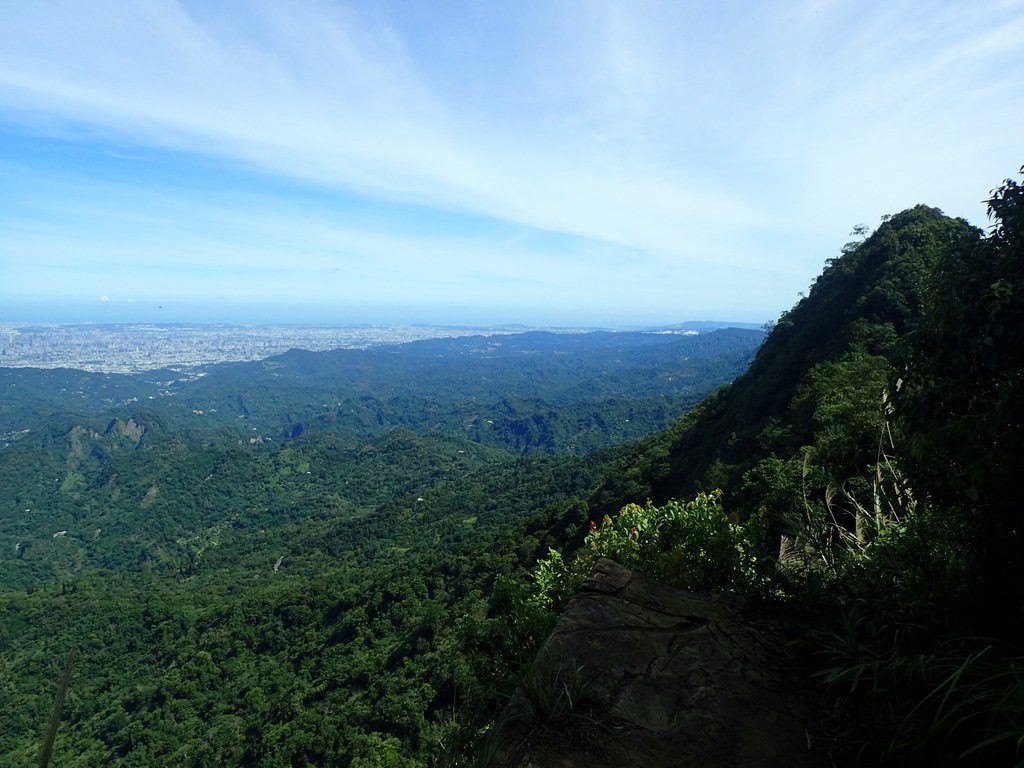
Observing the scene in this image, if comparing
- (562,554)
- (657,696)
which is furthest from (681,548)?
(562,554)

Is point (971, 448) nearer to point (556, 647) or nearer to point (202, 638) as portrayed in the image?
point (556, 647)

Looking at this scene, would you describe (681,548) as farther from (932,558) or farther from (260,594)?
(260,594)

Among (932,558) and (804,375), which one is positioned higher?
(932,558)

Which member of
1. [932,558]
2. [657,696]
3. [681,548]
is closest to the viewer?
[657,696]

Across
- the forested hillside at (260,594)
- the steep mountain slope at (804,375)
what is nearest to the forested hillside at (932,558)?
the forested hillside at (260,594)

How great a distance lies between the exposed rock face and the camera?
11.2 ft

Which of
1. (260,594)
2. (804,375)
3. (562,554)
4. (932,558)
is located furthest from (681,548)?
(260,594)

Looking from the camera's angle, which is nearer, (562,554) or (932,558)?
(932,558)

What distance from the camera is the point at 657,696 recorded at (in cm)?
398

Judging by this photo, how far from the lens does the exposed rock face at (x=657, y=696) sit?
3424 mm

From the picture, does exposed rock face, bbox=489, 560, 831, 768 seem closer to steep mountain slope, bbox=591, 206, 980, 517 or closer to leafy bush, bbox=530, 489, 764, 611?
leafy bush, bbox=530, 489, 764, 611

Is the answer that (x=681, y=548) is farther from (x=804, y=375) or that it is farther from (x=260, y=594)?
(x=260, y=594)

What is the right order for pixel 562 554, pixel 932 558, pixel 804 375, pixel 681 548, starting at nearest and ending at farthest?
1. pixel 932 558
2. pixel 681 548
3. pixel 562 554
4. pixel 804 375

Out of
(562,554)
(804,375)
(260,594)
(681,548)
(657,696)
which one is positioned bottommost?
(260,594)
